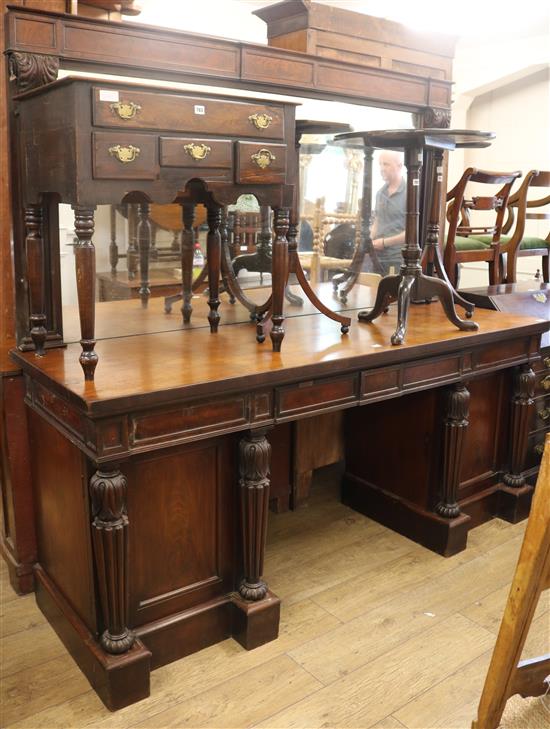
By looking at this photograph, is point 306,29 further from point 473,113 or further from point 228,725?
point 473,113

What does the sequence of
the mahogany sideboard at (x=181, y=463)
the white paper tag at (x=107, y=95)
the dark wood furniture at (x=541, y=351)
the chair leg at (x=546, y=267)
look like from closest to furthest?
the white paper tag at (x=107, y=95) → the mahogany sideboard at (x=181, y=463) → the dark wood furniture at (x=541, y=351) → the chair leg at (x=546, y=267)

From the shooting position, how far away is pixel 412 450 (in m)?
2.88

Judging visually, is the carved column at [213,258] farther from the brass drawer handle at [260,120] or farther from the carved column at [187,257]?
the brass drawer handle at [260,120]

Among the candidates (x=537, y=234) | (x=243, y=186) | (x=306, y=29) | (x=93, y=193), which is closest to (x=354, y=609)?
(x=243, y=186)

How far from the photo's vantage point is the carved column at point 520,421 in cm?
297

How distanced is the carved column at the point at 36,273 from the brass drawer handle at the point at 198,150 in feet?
1.73

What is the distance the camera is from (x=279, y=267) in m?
2.21

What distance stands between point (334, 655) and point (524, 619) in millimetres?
971

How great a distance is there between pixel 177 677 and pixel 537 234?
18.5 ft

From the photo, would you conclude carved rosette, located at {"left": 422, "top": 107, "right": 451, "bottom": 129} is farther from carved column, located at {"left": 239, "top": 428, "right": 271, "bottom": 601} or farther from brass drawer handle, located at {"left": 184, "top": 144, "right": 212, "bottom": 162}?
carved column, located at {"left": 239, "top": 428, "right": 271, "bottom": 601}

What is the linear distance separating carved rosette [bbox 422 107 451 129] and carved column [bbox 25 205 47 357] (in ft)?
5.99


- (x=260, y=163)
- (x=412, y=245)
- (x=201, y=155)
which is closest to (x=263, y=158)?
(x=260, y=163)

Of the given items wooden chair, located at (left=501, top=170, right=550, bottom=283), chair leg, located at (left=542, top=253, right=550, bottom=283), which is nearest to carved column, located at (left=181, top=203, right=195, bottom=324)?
wooden chair, located at (left=501, top=170, right=550, bottom=283)

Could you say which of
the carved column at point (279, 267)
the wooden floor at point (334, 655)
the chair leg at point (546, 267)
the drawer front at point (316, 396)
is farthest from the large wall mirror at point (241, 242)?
the chair leg at point (546, 267)
